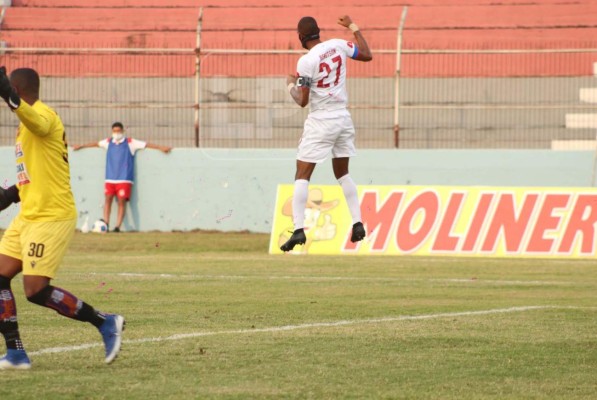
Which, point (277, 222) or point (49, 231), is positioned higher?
point (49, 231)

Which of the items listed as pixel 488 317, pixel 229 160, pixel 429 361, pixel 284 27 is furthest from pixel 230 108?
pixel 429 361

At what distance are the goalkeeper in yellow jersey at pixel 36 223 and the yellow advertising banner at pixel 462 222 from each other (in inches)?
512

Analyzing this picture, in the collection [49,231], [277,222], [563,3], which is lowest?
[277,222]

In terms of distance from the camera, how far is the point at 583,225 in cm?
2045

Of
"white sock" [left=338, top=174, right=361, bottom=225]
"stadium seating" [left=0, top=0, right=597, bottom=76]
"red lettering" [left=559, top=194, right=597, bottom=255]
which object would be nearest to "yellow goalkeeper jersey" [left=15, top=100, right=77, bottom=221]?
"white sock" [left=338, top=174, right=361, bottom=225]

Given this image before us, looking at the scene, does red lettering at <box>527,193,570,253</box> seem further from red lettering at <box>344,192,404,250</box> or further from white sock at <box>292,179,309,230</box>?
white sock at <box>292,179,309,230</box>

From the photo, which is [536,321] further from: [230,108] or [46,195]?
[230,108]

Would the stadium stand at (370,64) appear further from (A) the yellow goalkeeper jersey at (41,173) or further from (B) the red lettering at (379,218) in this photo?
(A) the yellow goalkeeper jersey at (41,173)

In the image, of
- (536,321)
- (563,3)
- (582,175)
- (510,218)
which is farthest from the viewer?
(563,3)

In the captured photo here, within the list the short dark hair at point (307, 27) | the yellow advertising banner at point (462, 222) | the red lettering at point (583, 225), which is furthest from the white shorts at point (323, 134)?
the red lettering at point (583, 225)

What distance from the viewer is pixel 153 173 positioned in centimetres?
2522

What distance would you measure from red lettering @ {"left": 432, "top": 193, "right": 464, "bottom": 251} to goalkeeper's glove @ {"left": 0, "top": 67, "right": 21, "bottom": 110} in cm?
1390

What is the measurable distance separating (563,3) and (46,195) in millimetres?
23283

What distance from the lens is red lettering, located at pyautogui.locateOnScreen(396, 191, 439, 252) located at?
68.7 feet
